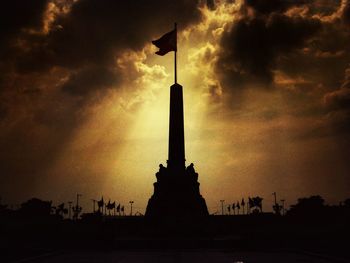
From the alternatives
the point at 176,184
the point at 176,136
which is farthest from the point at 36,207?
the point at 176,136

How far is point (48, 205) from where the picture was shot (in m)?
128

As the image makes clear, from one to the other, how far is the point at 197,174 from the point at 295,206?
82.3 meters

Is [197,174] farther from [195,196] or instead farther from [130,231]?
[130,231]

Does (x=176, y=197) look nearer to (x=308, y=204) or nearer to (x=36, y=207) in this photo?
(x=308, y=204)

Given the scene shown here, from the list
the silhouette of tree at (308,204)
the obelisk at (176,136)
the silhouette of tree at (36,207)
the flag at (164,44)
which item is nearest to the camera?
the flag at (164,44)

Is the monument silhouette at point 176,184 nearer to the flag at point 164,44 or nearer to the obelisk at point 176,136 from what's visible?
the obelisk at point 176,136

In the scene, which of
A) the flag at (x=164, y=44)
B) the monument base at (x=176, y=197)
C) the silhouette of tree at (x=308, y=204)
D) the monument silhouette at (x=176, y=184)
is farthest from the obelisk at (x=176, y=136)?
the silhouette of tree at (x=308, y=204)

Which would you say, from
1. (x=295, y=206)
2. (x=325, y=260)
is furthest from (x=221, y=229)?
(x=295, y=206)

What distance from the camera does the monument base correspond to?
4744 centimetres

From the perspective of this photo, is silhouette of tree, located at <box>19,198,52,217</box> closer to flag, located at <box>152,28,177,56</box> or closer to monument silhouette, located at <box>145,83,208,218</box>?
monument silhouette, located at <box>145,83,208,218</box>

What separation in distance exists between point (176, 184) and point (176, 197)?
4.73 ft

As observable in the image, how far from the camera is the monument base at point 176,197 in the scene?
47438 millimetres

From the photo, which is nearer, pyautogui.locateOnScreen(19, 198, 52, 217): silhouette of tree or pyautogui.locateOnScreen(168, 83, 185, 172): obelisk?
pyautogui.locateOnScreen(168, 83, 185, 172): obelisk

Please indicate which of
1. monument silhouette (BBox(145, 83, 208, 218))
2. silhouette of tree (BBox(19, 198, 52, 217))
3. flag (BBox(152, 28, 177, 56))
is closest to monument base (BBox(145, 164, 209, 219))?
monument silhouette (BBox(145, 83, 208, 218))
